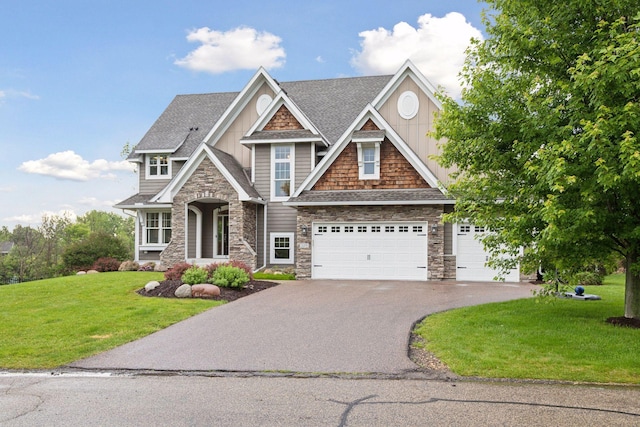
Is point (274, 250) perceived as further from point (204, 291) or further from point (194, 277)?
point (204, 291)

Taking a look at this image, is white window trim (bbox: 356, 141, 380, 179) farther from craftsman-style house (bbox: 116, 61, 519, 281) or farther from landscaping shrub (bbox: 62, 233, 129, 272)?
landscaping shrub (bbox: 62, 233, 129, 272)

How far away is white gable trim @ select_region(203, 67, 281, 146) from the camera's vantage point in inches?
939

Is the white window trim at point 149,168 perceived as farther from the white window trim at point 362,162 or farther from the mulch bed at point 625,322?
the mulch bed at point 625,322

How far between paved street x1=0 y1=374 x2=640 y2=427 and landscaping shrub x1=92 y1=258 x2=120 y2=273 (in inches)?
694

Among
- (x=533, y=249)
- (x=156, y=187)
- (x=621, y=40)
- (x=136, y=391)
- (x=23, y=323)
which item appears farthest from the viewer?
(x=156, y=187)

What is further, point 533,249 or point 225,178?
point 225,178

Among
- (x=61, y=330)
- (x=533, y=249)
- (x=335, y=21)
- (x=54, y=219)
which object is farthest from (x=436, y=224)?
(x=54, y=219)

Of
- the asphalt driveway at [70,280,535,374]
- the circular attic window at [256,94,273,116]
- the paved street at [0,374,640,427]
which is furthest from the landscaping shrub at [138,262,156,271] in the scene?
the paved street at [0,374,640,427]

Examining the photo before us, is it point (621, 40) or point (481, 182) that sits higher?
point (621, 40)

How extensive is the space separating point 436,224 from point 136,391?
14.3 m

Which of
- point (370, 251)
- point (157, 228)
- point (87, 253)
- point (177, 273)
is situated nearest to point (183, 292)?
point (177, 273)

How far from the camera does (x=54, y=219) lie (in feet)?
162

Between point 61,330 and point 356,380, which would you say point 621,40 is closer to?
point 356,380

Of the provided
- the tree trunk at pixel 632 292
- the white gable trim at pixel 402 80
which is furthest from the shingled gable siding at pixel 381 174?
the tree trunk at pixel 632 292
